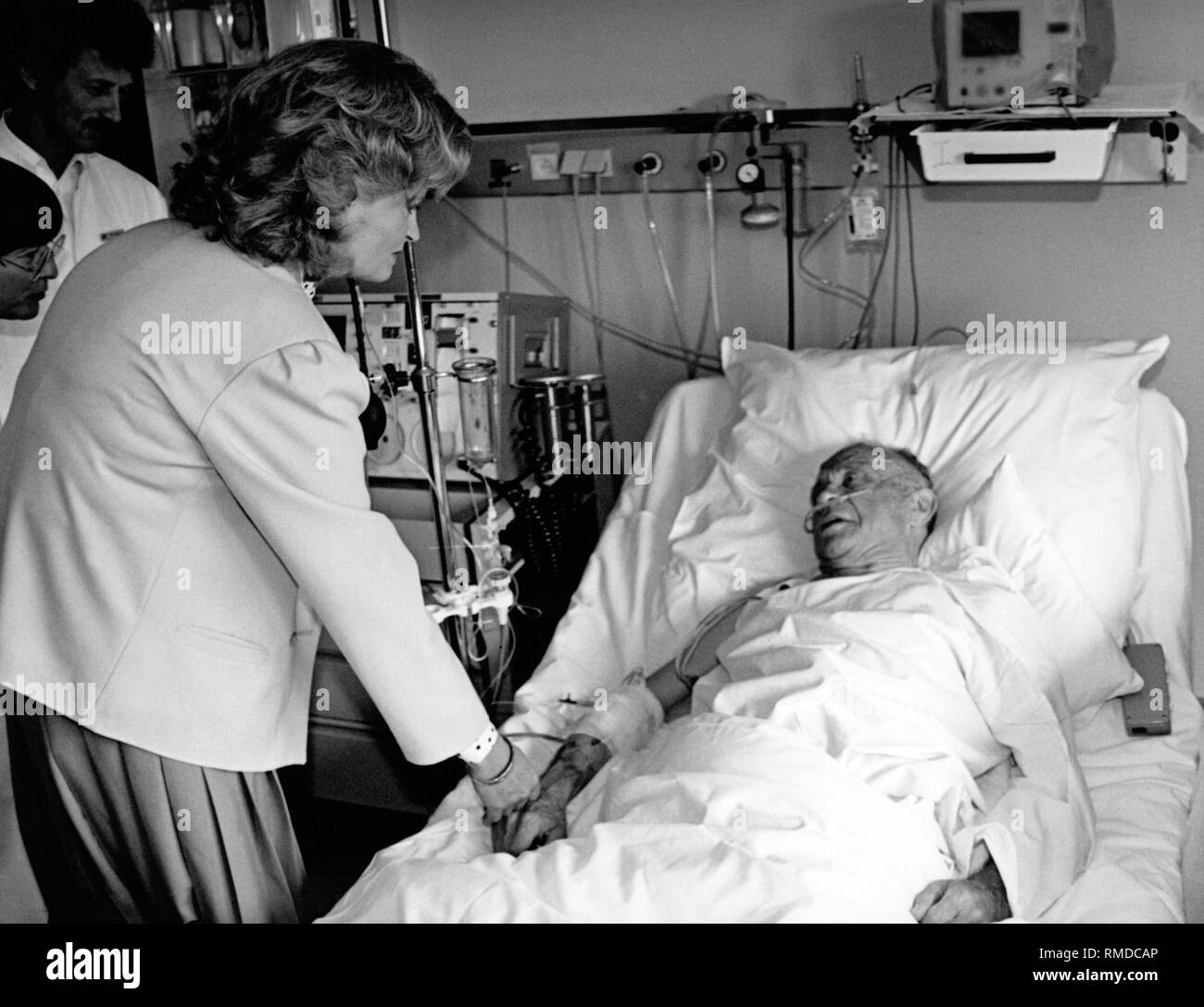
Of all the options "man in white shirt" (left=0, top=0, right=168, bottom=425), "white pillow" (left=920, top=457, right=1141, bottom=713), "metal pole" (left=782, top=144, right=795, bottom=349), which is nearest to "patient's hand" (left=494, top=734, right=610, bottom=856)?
"white pillow" (left=920, top=457, right=1141, bottom=713)

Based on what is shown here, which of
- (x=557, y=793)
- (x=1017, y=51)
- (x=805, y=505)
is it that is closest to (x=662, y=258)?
(x=805, y=505)

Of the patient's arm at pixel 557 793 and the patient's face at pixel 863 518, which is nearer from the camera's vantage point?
the patient's arm at pixel 557 793

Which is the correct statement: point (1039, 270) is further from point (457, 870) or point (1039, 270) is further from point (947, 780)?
point (457, 870)

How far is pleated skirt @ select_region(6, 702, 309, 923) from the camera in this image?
1451 mm

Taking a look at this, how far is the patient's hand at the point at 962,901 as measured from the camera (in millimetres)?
1382

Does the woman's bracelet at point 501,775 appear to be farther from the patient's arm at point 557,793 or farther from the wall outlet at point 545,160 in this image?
the wall outlet at point 545,160

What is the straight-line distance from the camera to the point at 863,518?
1.86 m

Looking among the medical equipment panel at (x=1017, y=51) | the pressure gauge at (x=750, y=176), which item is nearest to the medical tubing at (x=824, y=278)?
the pressure gauge at (x=750, y=176)

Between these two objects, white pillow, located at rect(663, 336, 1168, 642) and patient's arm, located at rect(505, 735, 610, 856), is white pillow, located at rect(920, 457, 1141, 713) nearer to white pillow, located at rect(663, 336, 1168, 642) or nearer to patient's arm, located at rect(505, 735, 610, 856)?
white pillow, located at rect(663, 336, 1168, 642)

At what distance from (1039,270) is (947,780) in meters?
1.17

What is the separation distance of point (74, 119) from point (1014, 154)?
1671mm

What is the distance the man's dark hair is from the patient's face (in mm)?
1536

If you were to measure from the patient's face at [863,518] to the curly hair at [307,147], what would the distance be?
33.9 inches
